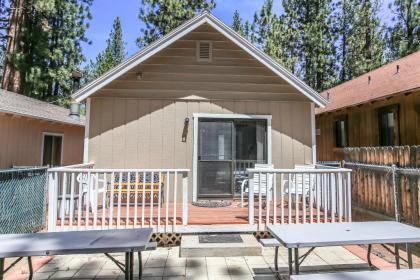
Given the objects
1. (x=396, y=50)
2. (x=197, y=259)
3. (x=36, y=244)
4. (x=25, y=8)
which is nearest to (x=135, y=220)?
(x=197, y=259)

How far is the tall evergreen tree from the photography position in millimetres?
16172

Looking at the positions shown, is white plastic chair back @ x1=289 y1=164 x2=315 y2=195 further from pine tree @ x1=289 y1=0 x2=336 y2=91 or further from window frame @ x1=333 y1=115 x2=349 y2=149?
pine tree @ x1=289 y1=0 x2=336 y2=91

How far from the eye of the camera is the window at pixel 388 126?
905 cm

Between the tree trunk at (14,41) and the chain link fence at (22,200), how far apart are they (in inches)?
487

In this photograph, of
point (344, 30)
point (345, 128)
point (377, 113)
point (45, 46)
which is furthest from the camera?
point (344, 30)

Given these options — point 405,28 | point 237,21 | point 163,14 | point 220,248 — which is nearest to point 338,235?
point 220,248

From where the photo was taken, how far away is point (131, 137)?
22.9ft

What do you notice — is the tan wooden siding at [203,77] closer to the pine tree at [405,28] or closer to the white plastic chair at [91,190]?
the white plastic chair at [91,190]

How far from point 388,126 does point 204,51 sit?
6.34 m

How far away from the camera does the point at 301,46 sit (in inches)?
816

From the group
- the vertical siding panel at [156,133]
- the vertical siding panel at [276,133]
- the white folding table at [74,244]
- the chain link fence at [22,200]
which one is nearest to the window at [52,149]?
the chain link fence at [22,200]

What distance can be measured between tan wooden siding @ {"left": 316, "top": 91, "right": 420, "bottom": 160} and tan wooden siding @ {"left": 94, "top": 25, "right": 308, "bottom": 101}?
3.43 metres

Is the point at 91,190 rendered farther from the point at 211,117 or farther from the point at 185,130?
the point at 211,117

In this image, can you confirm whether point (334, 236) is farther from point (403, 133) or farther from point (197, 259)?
point (403, 133)
